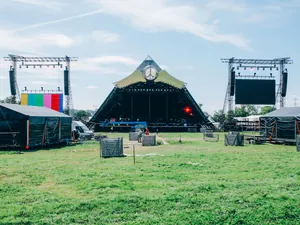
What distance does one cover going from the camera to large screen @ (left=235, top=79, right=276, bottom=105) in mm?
53688

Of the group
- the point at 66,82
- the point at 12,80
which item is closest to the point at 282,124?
the point at 66,82

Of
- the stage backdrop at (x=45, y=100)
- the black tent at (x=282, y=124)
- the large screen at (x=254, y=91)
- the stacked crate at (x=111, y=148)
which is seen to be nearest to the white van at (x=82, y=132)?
the stacked crate at (x=111, y=148)

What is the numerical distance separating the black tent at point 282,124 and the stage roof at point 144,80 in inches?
1142

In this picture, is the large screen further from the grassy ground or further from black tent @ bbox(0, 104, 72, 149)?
the grassy ground

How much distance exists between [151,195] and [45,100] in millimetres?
47631

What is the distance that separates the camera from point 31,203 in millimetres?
7410

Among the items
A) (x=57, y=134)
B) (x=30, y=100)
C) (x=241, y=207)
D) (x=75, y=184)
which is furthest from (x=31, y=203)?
(x=30, y=100)

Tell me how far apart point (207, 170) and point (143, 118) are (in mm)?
50591

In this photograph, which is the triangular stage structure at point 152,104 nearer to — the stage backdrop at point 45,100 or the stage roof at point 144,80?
the stage roof at point 144,80

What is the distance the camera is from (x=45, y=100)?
52156 millimetres

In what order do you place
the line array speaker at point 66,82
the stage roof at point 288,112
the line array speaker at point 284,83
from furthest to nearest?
1. the line array speaker at point 284,83
2. the line array speaker at point 66,82
3. the stage roof at point 288,112

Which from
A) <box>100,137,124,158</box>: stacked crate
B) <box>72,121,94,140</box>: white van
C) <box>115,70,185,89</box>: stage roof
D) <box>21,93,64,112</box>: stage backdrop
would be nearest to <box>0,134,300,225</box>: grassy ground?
<box>100,137,124,158</box>: stacked crate

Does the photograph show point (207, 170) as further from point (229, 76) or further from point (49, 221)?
point (229, 76)

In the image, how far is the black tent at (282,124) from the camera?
25.6 metres
